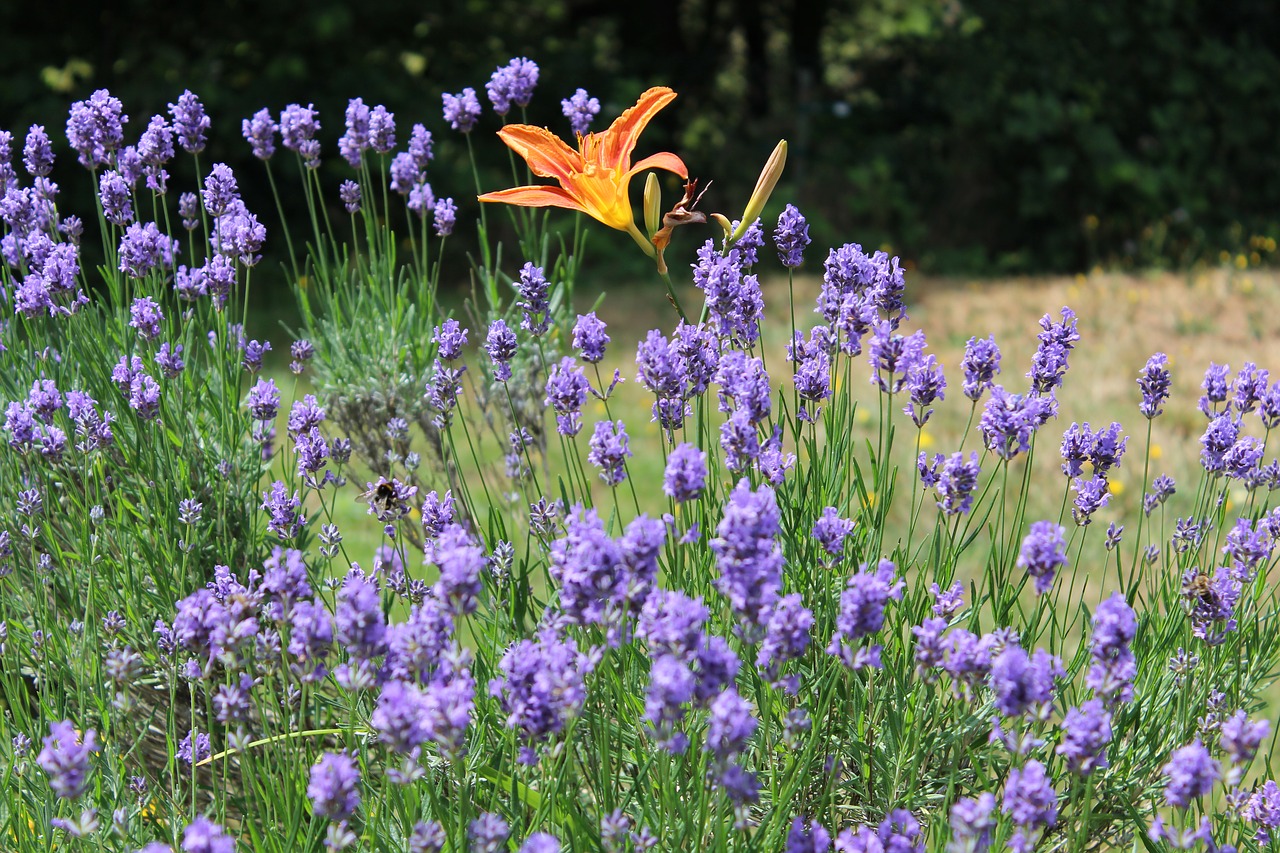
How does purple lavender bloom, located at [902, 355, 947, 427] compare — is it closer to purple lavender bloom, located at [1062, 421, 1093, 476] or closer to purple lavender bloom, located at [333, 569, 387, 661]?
purple lavender bloom, located at [1062, 421, 1093, 476]

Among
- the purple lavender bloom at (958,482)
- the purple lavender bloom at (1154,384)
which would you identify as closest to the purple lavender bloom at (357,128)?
the purple lavender bloom at (958,482)

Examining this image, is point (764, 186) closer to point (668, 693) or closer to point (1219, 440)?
point (1219, 440)

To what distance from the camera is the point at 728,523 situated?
126cm

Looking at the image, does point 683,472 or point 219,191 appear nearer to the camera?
point 683,472

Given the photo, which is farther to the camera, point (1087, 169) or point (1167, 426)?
point (1087, 169)

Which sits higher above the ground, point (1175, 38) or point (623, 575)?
point (1175, 38)

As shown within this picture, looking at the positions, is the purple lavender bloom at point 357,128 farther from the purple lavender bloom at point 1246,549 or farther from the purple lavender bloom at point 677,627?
the purple lavender bloom at point 1246,549

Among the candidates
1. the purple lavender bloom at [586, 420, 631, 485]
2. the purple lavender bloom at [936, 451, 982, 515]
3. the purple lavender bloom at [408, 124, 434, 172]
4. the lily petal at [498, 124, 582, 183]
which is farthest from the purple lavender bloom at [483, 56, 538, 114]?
the purple lavender bloom at [936, 451, 982, 515]

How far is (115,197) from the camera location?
2385 mm

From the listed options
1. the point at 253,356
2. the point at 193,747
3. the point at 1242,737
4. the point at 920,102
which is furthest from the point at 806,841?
the point at 920,102

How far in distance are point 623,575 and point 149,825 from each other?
1.15m

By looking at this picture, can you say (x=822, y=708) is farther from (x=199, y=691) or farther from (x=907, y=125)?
(x=907, y=125)

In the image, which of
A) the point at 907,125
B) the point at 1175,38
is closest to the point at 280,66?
the point at 907,125

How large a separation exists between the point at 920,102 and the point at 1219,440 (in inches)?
310
